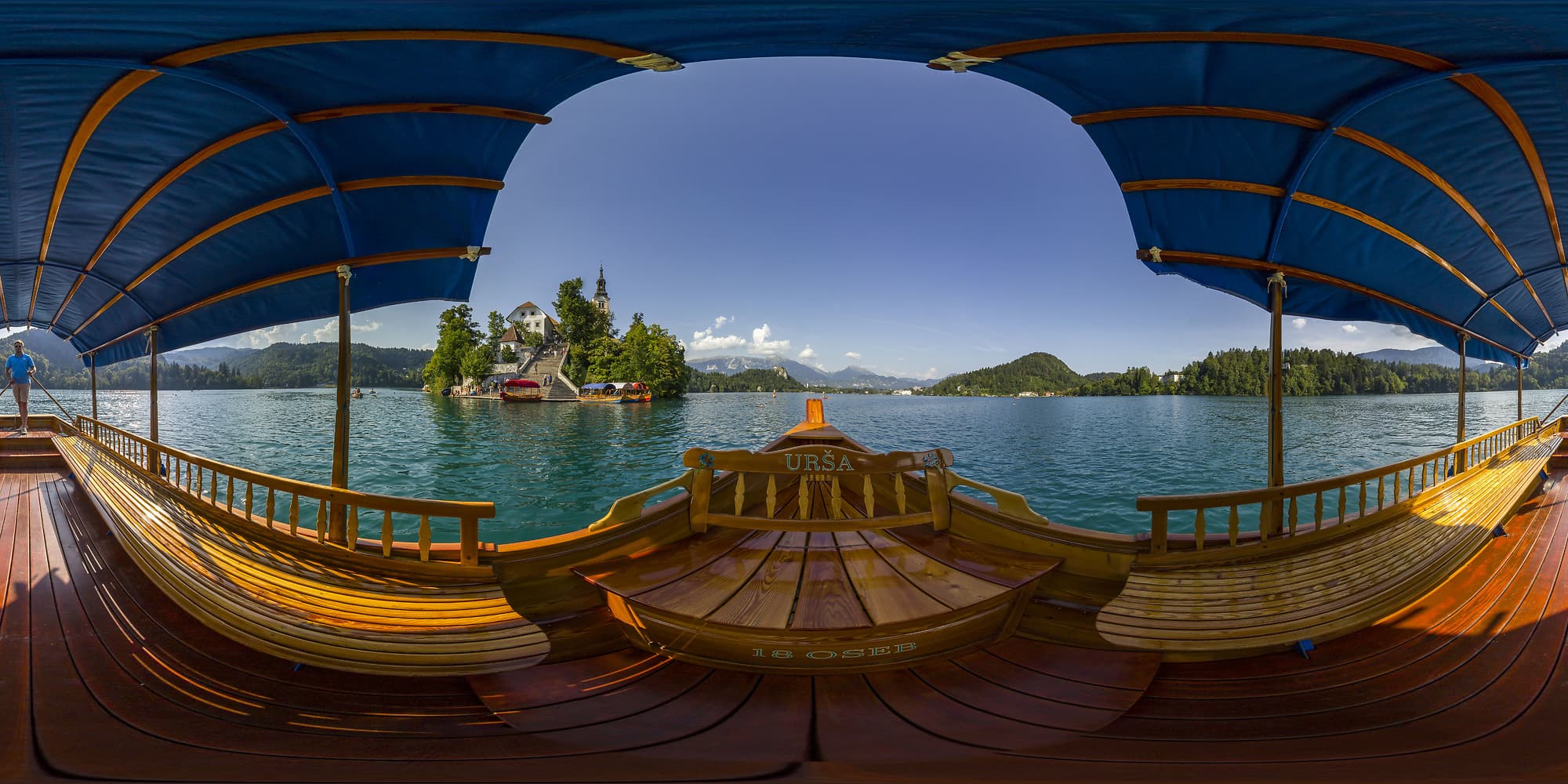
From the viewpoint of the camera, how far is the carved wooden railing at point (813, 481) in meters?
1.80

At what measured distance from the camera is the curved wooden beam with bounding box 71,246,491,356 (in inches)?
105

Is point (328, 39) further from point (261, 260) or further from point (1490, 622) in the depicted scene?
point (1490, 622)

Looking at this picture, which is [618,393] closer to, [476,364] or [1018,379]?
[476,364]

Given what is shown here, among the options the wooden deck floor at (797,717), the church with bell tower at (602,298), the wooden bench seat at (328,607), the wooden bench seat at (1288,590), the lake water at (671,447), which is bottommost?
the lake water at (671,447)

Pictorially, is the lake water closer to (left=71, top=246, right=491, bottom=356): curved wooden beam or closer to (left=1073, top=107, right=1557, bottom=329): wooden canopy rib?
(left=71, top=246, right=491, bottom=356): curved wooden beam

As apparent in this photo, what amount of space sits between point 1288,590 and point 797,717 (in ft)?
7.67

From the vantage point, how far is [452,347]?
40.3 metres

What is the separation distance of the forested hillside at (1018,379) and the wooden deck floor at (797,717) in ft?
219

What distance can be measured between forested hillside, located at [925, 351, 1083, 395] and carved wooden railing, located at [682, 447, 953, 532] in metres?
67.0

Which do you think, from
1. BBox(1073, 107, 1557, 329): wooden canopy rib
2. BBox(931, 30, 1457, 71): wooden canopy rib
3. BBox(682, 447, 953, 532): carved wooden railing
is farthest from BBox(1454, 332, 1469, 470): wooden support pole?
BBox(682, 447, 953, 532): carved wooden railing

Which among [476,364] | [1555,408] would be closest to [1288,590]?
[1555,408]

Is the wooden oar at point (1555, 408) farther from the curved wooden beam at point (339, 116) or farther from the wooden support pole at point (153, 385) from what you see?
the wooden support pole at point (153, 385)

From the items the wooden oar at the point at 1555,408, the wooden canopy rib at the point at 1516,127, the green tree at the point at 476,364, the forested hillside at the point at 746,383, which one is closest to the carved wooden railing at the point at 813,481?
the wooden canopy rib at the point at 1516,127

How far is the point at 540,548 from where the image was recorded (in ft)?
6.84
